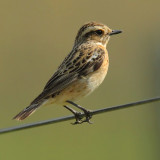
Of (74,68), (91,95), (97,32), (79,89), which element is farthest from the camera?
(91,95)

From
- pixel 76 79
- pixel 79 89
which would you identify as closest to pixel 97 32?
pixel 76 79

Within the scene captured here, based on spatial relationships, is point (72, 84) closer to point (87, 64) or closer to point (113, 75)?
point (87, 64)

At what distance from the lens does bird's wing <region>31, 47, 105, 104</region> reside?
9.38m

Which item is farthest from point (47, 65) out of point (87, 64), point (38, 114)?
point (87, 64)

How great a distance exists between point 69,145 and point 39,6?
594 cm

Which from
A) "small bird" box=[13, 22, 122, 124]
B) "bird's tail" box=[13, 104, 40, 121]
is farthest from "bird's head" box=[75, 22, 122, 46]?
"bird's tail" box=[13, 104, 40, 121]

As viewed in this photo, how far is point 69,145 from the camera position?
15.5m

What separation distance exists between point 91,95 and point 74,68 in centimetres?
687

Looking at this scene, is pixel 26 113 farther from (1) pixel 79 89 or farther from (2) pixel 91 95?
(2) pixel 91 95

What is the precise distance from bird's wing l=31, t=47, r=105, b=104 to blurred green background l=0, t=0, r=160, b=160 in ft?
Answer: 8.22

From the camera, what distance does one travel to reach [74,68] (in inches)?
382

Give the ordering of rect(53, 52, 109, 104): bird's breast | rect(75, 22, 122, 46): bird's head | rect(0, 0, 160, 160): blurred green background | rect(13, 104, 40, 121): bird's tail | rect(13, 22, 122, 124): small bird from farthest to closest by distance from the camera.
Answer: rect(0, 0, 160, 160): blurred green background → rect(75, 22, 122, 46): bird's head → rect(53, 52, 109, 104): bird's breast → rect(13, 22, 122, 124): small bird → rect(13, 104, 40, 121): bird's tail

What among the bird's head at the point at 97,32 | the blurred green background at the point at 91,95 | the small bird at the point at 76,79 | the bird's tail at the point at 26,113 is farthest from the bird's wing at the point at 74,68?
the blurred green background at the point at 91,95

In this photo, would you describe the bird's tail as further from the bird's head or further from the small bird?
the bird's head
